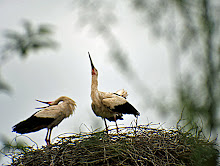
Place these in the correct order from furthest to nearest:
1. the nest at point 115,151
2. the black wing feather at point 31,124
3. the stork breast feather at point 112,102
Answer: the black wing feather at point 31,124 < the stork breast feather at point 112,102 < the nest at point 115,151

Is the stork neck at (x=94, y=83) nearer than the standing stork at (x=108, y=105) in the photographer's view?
No

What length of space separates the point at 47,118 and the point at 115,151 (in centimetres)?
266

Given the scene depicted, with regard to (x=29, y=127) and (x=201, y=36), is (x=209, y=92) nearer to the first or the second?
(x=201, y=36)

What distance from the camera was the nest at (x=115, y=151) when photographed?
3145 millimetres

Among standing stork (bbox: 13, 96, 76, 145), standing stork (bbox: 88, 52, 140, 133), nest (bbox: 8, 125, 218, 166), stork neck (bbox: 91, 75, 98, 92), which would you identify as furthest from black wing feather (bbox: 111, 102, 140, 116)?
nest (bbox: 8, 125, 218, 166)

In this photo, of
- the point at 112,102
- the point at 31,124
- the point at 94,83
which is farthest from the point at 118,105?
the point at 31,124

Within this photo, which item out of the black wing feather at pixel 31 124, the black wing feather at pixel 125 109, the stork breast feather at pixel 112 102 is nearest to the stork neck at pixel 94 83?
the stork breast feather at pixel 112 102

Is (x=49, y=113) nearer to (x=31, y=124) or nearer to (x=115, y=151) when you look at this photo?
(x=31, y=124)

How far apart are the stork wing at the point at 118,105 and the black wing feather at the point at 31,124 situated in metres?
1.21

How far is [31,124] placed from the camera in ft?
18.1

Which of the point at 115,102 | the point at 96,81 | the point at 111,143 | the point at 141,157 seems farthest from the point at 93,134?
the point at 96,81

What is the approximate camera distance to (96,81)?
559 cm

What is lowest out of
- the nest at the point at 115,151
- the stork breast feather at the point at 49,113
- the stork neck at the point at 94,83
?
the nest at the point at 115,151

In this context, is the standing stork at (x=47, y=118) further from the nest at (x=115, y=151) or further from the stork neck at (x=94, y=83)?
the nest at (x=115, y=151)
